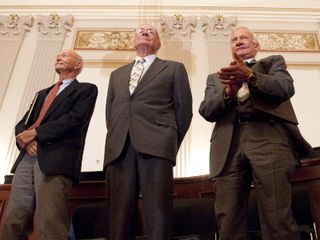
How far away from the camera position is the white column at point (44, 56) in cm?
459

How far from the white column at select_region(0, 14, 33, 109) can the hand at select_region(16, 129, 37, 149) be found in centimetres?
297

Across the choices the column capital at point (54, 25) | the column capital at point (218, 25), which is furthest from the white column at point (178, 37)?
the column capital at point (54, 25)

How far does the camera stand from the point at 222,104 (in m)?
1.92

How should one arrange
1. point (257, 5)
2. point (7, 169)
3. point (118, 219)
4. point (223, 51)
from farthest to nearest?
point (257, 5) < point (223, 51) < point (7, 169) < point (118, 219)

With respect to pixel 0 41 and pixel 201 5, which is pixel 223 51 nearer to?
pixel 201 5

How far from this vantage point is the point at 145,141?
1830mm

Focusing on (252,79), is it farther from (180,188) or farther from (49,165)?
(180,188)

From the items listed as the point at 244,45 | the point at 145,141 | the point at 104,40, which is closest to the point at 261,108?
the point at 244,45

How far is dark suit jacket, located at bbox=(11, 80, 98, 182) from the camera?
6.35 ft

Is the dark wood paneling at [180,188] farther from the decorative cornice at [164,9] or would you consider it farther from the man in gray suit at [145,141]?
the decorative cornice at [164,9]

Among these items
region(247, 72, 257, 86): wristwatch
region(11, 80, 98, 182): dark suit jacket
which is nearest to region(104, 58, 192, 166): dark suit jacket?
region(11, 80, 98, 182): dark suit jacket

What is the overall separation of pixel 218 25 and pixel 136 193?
3.84 metres

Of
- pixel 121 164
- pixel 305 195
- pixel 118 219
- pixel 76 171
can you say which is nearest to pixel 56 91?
pixel 76 171

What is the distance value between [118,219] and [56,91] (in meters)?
0.93
